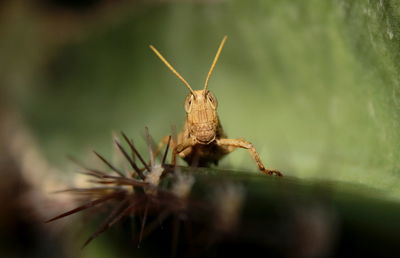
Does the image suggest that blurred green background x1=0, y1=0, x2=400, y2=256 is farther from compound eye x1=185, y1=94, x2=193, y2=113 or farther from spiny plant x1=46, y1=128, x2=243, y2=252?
spiny plant x1=46, y1=128, x2=243, y2=252

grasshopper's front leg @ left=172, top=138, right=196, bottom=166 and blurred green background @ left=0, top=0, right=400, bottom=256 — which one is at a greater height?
blurred green background @ left=0, top=0, right=400, bottom=256

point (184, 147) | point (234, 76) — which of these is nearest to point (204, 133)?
point (184, 147)

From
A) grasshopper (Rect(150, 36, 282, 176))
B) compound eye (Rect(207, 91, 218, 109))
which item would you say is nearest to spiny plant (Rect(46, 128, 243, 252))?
grasshopper (Rect(150, 36, 282, 176))

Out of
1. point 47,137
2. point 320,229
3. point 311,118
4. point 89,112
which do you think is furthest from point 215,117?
point 320,229

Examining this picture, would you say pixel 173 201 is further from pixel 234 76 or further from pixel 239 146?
pixel 234 76

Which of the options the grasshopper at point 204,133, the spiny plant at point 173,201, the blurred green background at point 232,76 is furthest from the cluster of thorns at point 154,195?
the grasshopper at point 204,133

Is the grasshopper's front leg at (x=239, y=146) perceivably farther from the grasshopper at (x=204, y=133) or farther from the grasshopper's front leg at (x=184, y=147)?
the grasshopper's front leg at (x=184, y=147)

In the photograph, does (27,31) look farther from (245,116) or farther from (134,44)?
(245,116)

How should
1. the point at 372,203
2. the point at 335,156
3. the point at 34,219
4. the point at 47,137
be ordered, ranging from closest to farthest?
the point at 372,203 → the point at 335,156 → the point at 34,219 → the point at 47,137
